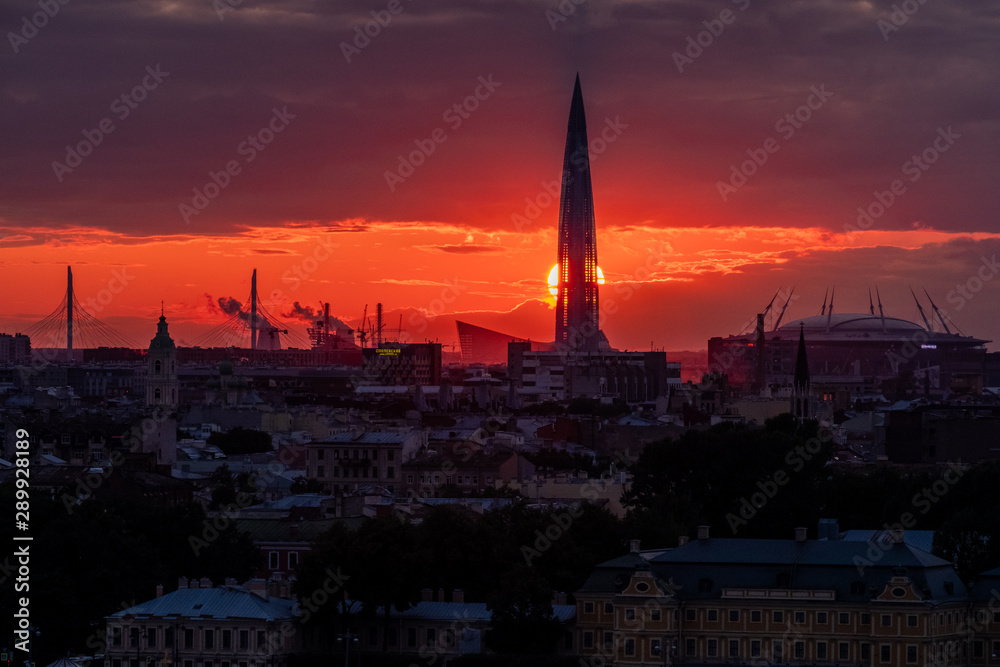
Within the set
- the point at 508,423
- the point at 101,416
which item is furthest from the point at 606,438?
the point at 101,416

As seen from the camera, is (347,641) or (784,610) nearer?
(784,610)

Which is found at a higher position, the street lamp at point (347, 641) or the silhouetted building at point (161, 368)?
the silhouetted building at point (161, 368)

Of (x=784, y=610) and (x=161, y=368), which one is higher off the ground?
(x=161, y=368)

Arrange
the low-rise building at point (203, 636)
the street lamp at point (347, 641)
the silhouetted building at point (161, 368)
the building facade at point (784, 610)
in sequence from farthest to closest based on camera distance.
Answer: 1. the silhouetted building at point (161, 368)
2. the low-rise building at point (203, 636)
3. the street lamp at point (347, 641)
4. the building facade at point (784, 610)

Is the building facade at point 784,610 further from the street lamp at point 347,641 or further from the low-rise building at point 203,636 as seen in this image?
the low-rise building at point 203,636

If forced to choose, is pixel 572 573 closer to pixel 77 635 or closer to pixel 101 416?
pixel 77 635

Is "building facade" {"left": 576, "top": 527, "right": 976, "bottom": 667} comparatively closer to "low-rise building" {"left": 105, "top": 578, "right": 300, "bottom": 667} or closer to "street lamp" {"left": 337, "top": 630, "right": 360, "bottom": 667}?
"street lamp" {"left": 337, "top": 630, "right": 360, "bottom": 667}

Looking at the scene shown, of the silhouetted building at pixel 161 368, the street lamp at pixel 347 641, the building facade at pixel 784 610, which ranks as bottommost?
the street lamp at pixel 347 641

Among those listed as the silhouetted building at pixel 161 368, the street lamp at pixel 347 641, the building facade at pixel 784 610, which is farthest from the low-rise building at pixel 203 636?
the silhouetted building at pixel 161 368

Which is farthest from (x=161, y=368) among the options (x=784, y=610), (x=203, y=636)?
(x=784, y=610)

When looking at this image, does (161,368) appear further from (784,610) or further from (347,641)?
(784,610)

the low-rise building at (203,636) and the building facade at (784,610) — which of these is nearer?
the building facade at (784,610)
